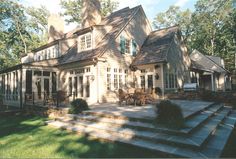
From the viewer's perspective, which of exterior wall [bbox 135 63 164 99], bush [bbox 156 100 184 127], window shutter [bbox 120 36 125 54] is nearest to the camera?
bush [bbox 156 100 184 127]

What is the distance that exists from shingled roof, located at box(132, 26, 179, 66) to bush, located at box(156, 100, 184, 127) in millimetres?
8910

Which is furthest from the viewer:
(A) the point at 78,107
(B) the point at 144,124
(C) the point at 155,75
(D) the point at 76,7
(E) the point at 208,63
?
(D) the point at 76,7

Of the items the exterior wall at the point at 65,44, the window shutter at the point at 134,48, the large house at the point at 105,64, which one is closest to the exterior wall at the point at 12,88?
the large house at the point at 105,64

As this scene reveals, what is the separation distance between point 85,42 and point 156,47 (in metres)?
6.36

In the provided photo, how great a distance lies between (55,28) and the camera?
24922mm

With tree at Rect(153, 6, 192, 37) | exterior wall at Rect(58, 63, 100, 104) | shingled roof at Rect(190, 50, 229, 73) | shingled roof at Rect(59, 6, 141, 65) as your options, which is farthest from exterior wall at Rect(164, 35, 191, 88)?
tree at Rect(153, 6, 192, 37)

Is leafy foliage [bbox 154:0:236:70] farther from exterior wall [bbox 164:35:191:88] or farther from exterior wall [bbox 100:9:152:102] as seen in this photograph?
exterior wall [bbox 100:9:152:102]

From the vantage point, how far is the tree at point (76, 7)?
113ft

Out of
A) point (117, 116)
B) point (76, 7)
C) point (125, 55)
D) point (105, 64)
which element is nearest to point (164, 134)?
point (117, 116)

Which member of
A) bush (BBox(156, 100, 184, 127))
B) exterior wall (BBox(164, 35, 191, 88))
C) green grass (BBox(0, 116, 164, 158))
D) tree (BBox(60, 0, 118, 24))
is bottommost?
green grass (BBox(0, 116, 164, 158))

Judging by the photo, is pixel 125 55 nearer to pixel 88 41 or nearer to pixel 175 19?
pixel 88 41

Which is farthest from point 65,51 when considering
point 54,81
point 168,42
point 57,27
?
point 168,42

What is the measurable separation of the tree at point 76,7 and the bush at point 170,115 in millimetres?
30104

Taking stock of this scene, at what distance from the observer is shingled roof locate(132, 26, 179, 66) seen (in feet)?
53.2
